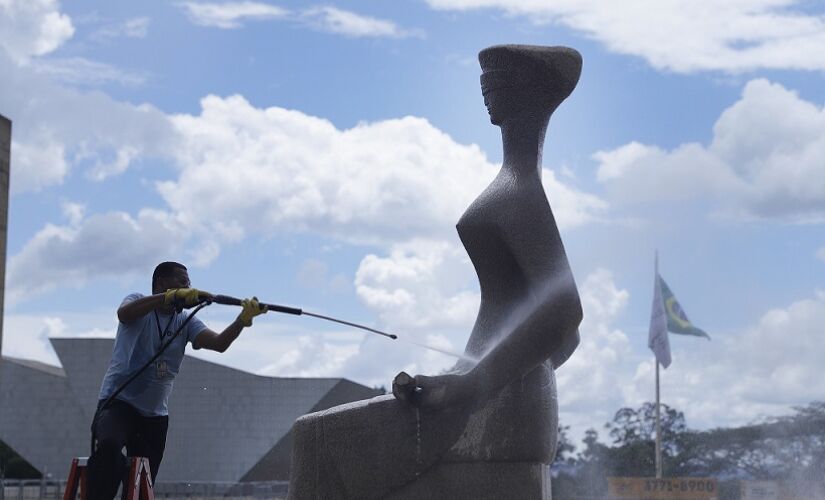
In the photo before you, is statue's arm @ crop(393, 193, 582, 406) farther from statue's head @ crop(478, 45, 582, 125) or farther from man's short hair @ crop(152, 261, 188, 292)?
man's short hair @ crop(152, 261, 188, 292)

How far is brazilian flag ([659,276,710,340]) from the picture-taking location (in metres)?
28.5

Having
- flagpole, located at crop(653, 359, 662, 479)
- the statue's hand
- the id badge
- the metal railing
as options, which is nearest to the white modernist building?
the metal railing

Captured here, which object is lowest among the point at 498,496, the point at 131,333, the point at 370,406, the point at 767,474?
the point at 498,496

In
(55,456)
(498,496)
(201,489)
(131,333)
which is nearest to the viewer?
(498,496)

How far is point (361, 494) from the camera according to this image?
15.4 ft

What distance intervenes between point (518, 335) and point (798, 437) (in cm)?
2952

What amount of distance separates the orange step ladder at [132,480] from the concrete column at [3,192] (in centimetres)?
1071

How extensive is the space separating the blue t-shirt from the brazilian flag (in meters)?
24.3

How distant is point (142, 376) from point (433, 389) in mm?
1371

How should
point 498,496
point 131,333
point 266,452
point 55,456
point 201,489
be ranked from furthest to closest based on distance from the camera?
point 55,456
point 266,452
point 201,489
point 131,333
point 498,496

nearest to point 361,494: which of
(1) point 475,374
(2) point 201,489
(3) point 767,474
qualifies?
(1) point 475,374

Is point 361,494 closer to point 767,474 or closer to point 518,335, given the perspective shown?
point 518,335

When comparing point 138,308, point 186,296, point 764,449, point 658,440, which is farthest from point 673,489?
point 186,296

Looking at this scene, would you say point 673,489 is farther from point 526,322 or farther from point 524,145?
point 526,322
